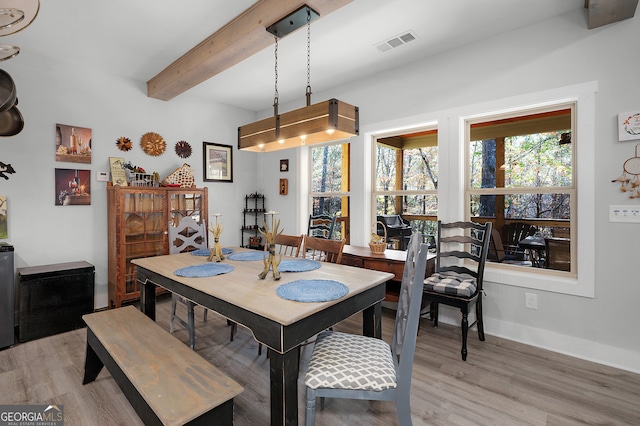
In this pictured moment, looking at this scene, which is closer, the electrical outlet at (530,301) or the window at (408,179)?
the electrical outlet at (530,301)

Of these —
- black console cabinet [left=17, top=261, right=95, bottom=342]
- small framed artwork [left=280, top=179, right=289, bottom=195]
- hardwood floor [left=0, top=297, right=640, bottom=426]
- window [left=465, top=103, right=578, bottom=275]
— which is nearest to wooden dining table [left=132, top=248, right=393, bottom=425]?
hardwood floor [left=0, top=297, right=640, bottom=426]

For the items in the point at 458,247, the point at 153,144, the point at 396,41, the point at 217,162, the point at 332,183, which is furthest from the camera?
the point at 217,162

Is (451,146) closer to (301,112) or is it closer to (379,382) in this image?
(301,112)

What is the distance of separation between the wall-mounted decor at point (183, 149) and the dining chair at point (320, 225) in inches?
77.1

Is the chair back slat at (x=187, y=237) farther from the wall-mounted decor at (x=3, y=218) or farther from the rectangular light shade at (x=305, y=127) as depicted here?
the wall-mounted decor at (x=3, y=218)

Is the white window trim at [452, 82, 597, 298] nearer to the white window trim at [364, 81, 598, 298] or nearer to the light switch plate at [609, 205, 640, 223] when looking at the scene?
the white window trim at [364, 81, 598, 298]

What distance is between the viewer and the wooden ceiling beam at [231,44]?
7.07 feet

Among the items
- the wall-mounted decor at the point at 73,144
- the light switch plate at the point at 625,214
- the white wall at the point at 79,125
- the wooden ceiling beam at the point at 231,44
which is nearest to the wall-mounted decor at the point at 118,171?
the white wall at the point at 79,125

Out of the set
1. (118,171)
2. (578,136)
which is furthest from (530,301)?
(118,171)

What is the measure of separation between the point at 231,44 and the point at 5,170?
257cm

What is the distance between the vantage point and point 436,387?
212 cm

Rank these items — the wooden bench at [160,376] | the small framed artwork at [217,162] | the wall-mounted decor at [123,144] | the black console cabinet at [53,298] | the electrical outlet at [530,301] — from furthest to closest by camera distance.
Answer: the small framed artwork at [217,162]
the wall-mounted decor at [123,144]
the black console cabinet at [53,298]
the electrical outlet at [530,301]
the wooden bench at [160,376]

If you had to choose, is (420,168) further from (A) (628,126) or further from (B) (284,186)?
(B) (284,186)

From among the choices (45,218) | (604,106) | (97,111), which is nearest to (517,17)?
(604,106)
